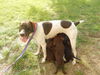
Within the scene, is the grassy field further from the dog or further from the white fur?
the white fur

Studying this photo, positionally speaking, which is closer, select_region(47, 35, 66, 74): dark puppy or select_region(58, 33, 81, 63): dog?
select_region(47, 35, 66, 74): dark puppy

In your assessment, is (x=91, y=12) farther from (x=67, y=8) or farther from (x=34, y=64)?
(x=34, y=64)

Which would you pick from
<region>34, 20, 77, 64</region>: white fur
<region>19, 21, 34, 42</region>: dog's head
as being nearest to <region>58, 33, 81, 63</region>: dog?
<region>34, 20, 77, 64</region>: white fur

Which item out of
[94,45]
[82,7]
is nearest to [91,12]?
[82,7]

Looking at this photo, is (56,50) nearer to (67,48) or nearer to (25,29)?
(67,48)

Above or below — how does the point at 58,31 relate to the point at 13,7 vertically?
above

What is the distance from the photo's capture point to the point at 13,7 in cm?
513

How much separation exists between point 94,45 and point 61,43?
893 millimetres

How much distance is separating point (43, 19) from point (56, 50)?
1732mm

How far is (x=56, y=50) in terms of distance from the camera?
8.71ft

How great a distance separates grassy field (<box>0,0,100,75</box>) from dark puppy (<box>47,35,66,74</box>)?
0.50 ft

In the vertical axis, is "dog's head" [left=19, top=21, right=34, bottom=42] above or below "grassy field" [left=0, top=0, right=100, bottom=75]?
above

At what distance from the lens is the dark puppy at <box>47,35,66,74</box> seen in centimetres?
265

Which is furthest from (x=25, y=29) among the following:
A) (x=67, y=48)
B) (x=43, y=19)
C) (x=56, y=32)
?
(x=43, y=19)
